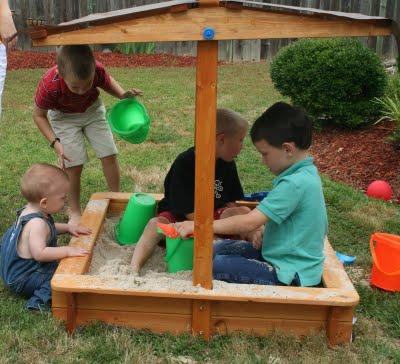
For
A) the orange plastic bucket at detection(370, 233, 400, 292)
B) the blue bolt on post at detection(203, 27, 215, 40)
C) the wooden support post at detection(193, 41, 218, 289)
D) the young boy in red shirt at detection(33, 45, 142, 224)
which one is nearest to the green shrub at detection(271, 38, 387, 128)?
the young boy in red shirt at detection(33, 45, 142, 224)

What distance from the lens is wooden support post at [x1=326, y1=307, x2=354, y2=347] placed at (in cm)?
281

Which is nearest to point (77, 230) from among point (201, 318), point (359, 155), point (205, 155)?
point (201, 318)

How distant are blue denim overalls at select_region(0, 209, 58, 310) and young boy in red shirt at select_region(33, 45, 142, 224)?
2.39 ft

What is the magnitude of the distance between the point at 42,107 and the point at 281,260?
190cm

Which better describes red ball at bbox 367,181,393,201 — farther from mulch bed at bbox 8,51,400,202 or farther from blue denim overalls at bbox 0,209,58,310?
blue denim overalls at bbox 0,209,58,310

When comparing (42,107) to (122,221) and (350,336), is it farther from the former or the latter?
(350,336)

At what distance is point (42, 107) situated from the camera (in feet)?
12.9

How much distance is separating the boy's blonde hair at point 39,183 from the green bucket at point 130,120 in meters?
0.81

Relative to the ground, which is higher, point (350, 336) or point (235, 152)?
point (235, 152)

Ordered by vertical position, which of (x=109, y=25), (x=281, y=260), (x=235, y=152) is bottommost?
(x=281, y=260)

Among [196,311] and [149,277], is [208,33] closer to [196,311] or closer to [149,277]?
[196,311]

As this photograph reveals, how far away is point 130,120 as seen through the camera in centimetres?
409

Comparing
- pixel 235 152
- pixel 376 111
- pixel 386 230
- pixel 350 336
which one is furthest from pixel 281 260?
pixel 376 111

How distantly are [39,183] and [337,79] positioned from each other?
14.6ft
